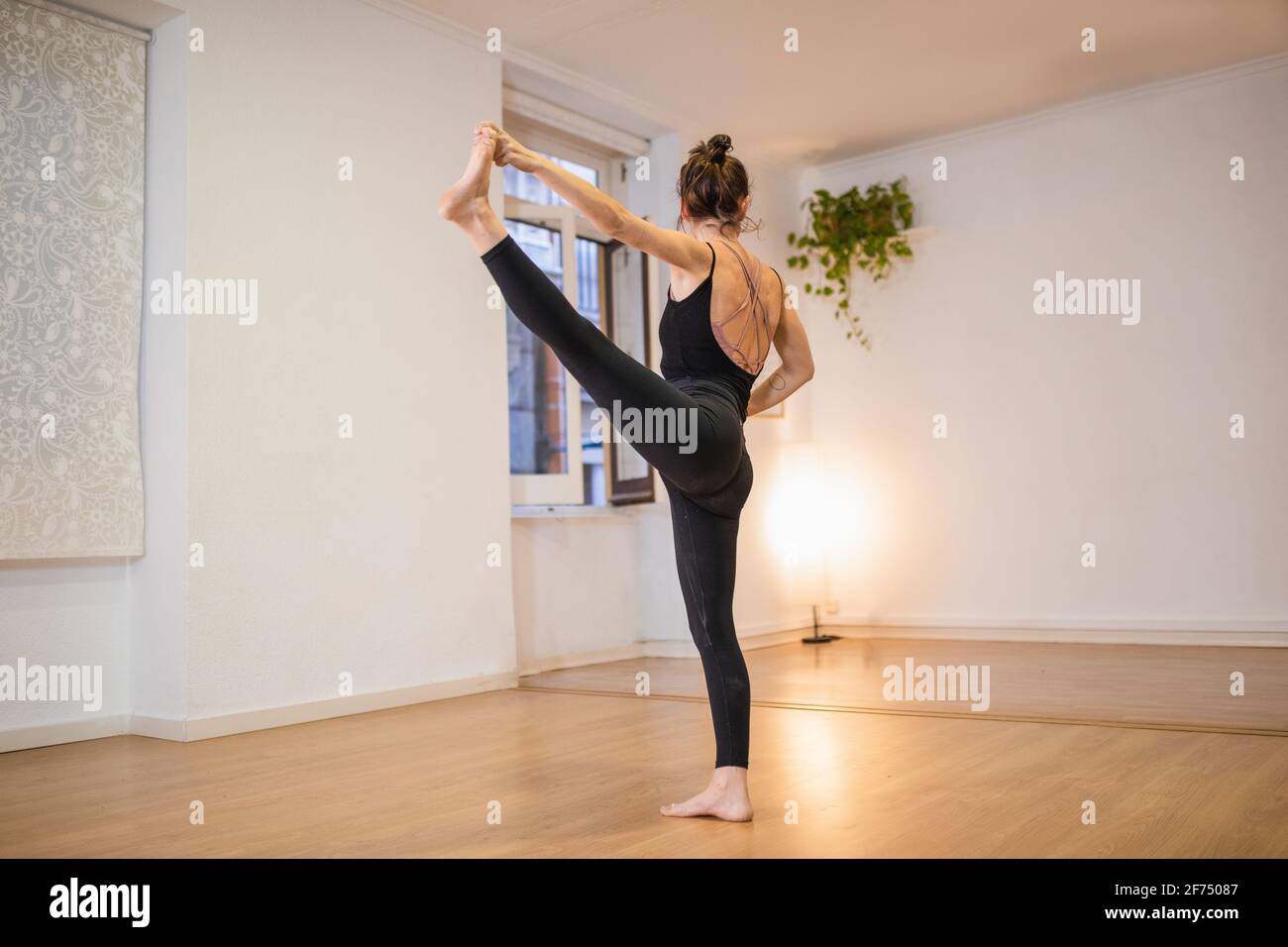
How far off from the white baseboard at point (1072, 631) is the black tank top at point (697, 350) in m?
3.72

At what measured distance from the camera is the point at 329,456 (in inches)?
144

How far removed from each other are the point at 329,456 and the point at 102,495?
2.33 ft

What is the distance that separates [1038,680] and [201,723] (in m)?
2.88

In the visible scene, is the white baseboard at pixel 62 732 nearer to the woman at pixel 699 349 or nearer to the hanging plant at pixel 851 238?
the woman at pixel 699 349

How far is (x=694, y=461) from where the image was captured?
6.42 ft

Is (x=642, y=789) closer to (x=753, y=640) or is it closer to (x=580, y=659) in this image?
(x=580, y=659)

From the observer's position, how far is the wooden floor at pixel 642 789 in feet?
6.32

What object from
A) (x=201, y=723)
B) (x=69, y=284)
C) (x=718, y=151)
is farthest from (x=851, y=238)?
(x=201, y=723)

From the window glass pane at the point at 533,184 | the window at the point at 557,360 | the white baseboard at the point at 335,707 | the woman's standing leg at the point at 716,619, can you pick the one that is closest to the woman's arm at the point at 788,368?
the woman's standing leg at the point at 716,619

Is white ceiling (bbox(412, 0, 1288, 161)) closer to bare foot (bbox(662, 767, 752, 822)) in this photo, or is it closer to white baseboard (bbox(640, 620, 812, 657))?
white baseboard (bbox(640, 620, 812, 657))

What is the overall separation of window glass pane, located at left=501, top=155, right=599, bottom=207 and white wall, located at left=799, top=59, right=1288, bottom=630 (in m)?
1.51

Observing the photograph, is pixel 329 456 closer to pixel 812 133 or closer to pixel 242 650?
pixel 242 650

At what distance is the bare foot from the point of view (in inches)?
81.0
